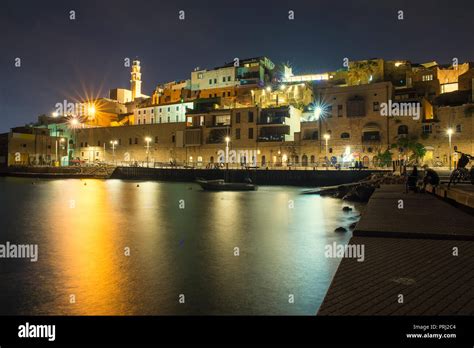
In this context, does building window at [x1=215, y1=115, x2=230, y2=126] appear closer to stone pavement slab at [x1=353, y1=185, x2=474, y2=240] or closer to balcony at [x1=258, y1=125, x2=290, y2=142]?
balcony at [x1=258, y1=125, x2=290, y2=142]

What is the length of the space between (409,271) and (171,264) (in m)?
7.32

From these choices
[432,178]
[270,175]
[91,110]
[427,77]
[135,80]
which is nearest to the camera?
[432,178]

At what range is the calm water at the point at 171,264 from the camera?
837cm

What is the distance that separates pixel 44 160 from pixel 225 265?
286ft

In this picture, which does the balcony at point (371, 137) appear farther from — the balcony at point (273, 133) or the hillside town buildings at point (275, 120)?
the balcony at point (273, 133)

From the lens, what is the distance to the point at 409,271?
691 centimetres

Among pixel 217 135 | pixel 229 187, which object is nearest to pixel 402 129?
pixel 229 187

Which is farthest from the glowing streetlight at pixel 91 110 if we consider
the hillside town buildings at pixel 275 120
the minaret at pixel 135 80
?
the minaret at pixel 135 80

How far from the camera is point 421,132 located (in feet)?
166

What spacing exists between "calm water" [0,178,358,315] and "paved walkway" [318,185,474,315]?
61.8 inches

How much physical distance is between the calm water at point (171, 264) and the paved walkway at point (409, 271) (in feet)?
5.15

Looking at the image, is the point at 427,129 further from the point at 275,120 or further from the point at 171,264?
the point at 171,264
